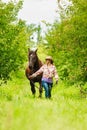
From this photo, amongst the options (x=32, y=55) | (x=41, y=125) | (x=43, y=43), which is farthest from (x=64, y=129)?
(x=43, y=43)

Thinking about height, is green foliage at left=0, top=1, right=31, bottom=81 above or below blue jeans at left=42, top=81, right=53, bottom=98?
above

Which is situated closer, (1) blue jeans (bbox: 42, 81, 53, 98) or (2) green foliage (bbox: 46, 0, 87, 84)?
(1) blue jeans (bbox: 42, 81, 53, 98)

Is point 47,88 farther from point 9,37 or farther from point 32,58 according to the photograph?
point 9,37

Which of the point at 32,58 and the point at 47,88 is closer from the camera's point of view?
the point at 47,88

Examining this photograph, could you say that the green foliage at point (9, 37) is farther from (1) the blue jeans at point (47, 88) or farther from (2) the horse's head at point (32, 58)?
(1) the blue jeans at point (47, 88)

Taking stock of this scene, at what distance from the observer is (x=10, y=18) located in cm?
2209

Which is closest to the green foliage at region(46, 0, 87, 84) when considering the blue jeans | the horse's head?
the horse's head

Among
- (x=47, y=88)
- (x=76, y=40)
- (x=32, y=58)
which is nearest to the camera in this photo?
(x=47, y=88)

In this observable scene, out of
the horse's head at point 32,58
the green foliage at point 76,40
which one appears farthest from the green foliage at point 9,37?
the green foliage at point 76,40

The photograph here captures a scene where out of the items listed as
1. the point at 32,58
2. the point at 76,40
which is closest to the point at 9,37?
the point at 32,58

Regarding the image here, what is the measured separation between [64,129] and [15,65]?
1550 centimetres

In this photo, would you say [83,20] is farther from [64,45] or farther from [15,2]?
[15,2]

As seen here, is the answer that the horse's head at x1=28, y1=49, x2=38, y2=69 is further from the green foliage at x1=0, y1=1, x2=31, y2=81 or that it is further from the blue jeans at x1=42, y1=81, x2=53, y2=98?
the blue jeans at x1=42, y1=81, x2=53, y2=98

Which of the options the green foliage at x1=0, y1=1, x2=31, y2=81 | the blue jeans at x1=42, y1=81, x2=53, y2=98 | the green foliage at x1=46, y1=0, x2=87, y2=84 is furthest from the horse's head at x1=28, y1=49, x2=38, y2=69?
the blue jeans at x1=42, y1=81, x2=53, y2=98
